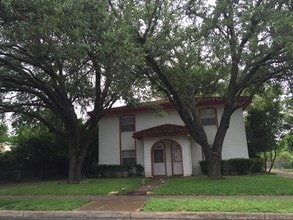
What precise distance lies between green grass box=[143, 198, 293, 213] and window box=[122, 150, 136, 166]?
15.1 metres

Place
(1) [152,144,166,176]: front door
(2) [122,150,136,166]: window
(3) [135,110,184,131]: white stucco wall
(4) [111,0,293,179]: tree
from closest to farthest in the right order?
(4) [111,0,293,179]: tree
(1) [152,144,166,176]: front door
(3) [135,110,184,131]: white stucco wall
(2) [122,150,136,166]: window

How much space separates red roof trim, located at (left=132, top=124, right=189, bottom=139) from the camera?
938 inches

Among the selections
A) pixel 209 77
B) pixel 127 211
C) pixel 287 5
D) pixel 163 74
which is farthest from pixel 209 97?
pixel 127 211

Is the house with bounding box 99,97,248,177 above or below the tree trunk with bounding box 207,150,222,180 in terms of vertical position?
above

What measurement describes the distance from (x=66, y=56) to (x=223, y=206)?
801 centimetres

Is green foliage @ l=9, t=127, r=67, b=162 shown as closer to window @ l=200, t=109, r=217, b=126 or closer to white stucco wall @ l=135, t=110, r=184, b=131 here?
white stucco wall @ l=135, t=110, r=184, b=131

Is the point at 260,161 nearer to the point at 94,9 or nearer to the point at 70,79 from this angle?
the point at 70,79

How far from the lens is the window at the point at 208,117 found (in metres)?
25.3

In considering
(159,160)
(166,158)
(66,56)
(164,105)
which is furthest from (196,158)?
(66,56)

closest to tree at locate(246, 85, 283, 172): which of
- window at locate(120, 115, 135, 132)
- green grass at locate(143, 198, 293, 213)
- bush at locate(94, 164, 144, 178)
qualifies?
bush at locate(94, 164, 144, 178)

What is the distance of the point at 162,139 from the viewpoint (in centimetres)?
2469

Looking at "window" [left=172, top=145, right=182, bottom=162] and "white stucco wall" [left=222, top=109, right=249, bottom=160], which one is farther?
"window" [left=172, top=145, right=182, bottom=162]

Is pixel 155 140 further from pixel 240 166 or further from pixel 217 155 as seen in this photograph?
pixel 217 155

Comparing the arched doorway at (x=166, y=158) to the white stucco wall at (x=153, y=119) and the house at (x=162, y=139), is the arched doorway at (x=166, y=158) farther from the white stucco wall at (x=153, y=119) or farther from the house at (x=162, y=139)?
the white stucco wall at (x=153, y=119)
